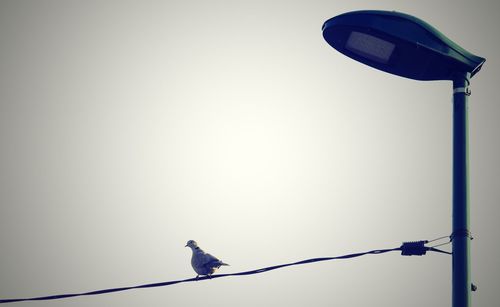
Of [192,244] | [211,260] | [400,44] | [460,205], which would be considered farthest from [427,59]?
[192,244]

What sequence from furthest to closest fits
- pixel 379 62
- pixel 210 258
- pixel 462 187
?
1. pixel 210 258
2. pixel 379 62
3. pixel 462 187

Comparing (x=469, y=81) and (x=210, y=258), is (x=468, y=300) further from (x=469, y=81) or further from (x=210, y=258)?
(x=210, y=258)

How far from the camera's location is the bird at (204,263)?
1430 centimetres

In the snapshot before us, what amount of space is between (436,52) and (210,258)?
885 cm

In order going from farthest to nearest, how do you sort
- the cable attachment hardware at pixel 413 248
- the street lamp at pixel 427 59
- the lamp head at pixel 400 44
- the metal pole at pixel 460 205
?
1. the cable attachment hardware at pixel 413 248
2. the lamp head at pixel 400 44
3. the street lamp at pixel 427 59
4. the metal pole at pixel 460 205

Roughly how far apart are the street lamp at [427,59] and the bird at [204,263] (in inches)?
310

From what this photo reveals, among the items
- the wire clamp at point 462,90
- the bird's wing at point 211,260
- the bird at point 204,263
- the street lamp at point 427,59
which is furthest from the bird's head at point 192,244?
the wire clamp at point 462,90

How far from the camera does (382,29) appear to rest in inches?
262

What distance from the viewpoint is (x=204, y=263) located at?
47.5ft

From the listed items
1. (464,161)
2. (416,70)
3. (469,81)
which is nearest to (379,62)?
(416,70)

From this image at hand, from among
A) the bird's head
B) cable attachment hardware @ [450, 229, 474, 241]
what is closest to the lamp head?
cable attachment hardware @ [450, 229, 474, 241]

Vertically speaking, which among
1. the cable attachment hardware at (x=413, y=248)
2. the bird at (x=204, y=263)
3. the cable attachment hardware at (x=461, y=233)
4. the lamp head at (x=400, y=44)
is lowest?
the cable attachment hardware at (x=461, y=233)

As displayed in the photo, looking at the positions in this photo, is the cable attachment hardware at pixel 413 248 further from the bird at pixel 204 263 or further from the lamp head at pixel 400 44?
the bird at pixel 204 263

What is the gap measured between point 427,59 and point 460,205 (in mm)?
1506
